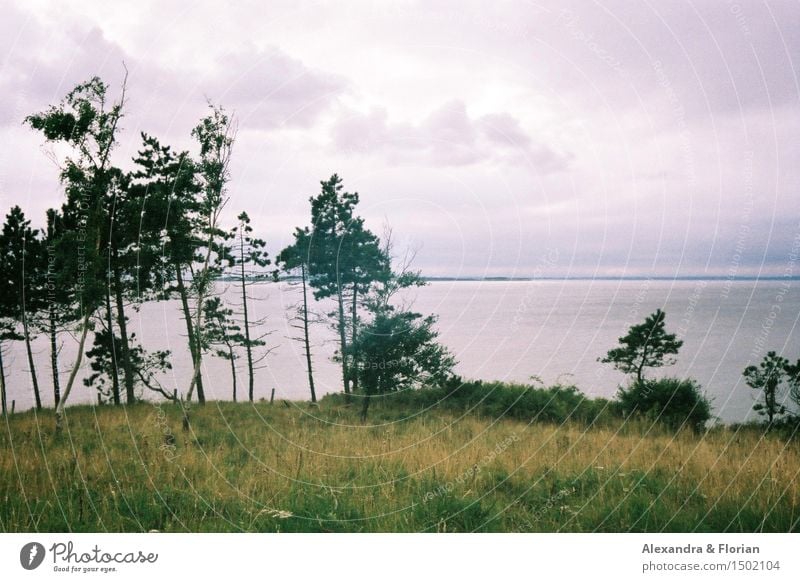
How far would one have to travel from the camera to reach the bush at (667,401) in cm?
1181

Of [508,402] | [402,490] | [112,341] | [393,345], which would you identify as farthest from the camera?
[508,402]

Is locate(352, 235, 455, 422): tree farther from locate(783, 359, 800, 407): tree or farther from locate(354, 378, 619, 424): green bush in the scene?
locate(783, 359, 800, 407): tree

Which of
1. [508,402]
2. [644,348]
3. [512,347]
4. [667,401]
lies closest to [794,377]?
[667,401]

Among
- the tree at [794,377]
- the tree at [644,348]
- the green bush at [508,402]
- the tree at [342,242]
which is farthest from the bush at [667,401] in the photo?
the tree at [342,242]

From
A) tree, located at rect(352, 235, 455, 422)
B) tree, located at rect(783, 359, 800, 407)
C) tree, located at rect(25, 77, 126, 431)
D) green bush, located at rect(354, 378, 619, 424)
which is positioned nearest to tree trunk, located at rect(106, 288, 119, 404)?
tree, located at rect(25, 77, 126, 431)

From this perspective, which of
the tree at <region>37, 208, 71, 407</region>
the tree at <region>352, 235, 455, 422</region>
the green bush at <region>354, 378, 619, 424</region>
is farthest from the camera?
the green bush at <region>354, 378, 619, 424</region>

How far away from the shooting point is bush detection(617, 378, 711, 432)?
11809 millimetres

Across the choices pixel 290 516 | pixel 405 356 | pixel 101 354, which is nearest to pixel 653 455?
pixel 290 516

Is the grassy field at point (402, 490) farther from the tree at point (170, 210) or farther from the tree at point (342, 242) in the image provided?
the tree at point (342, 242)

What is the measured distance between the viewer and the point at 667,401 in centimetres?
1219

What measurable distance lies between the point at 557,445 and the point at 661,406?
760cm

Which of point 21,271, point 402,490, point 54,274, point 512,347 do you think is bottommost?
point 512,347

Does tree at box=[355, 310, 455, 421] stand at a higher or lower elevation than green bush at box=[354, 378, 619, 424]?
higher

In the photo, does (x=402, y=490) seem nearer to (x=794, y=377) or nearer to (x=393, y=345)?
(x=393, y=345)
